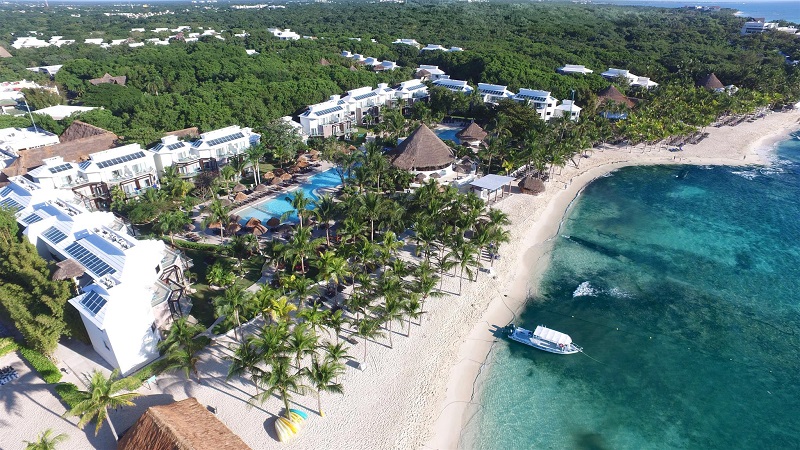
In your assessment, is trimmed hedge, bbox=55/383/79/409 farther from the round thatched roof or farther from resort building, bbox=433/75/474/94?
resort building, bbox=433/75/474/94

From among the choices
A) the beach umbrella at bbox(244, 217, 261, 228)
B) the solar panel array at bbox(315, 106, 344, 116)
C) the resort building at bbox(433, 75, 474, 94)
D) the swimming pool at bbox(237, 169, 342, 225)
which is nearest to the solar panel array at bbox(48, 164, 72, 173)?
the swimming pool at bbox(237, 169, 342, 225)

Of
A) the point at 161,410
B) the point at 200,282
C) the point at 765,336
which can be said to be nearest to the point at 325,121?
the point at 200,282

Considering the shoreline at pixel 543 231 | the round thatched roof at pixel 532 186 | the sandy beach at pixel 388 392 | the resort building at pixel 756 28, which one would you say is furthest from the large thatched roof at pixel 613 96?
the resort building at pixel 756 28

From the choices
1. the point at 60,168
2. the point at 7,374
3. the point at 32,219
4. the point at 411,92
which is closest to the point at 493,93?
the point at 411,92

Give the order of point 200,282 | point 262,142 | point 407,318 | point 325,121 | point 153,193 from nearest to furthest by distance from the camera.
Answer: point 407,318 → point 200,282 → point 153,193 → point 262,142 → point 325,121

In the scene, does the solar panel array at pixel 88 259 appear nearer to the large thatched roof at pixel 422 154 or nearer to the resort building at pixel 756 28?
the large thatched roof at pixel 422 154

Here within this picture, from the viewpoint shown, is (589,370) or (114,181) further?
(114,181)

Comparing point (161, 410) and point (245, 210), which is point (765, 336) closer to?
point (161, 410)
